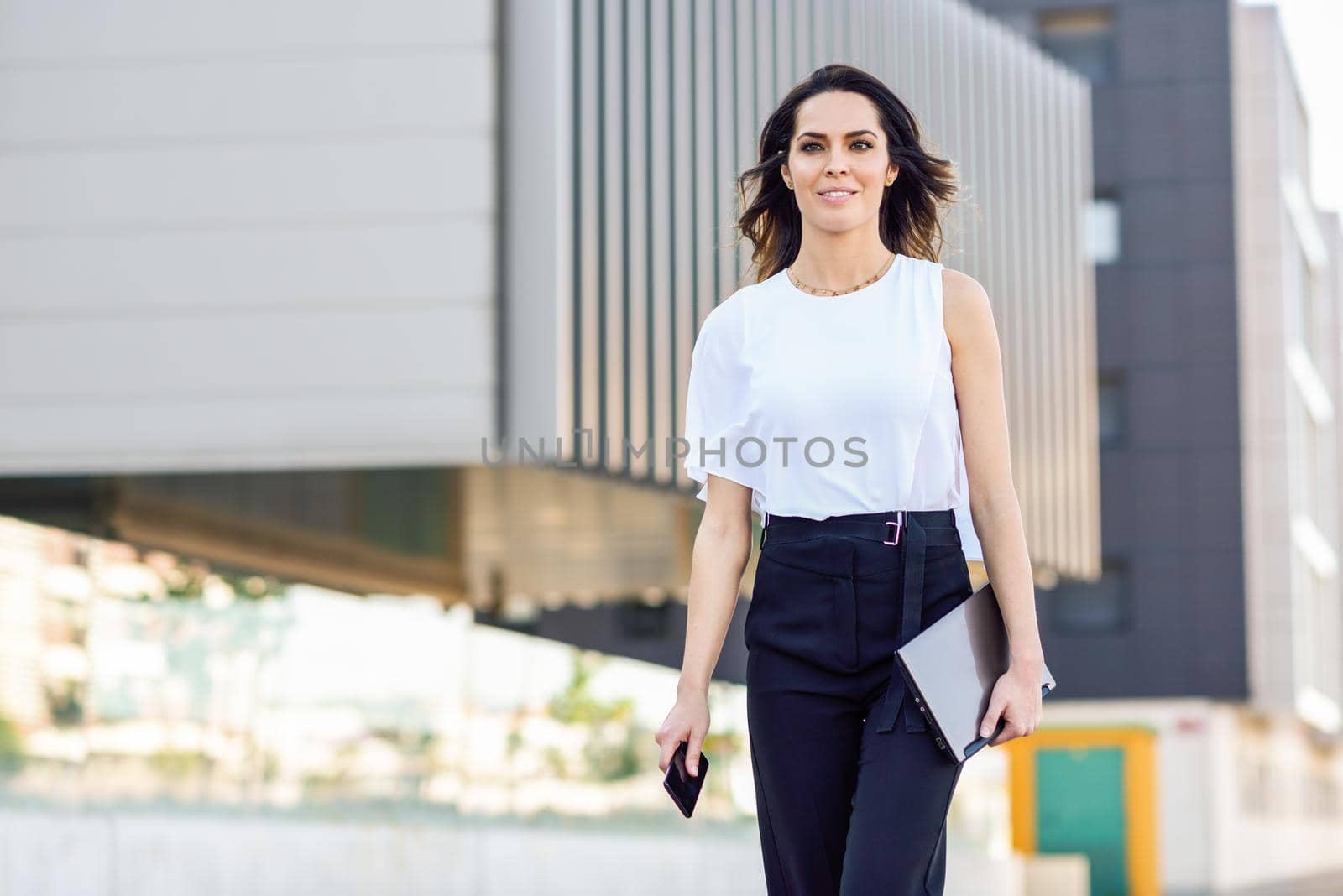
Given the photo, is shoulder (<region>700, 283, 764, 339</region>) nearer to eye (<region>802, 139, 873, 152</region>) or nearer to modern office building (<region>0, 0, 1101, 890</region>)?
eye (<region>802, 139, 873, 152</region>)

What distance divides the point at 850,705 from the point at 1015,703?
227mm

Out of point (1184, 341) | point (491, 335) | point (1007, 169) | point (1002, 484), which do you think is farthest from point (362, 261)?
point (1184, 341)

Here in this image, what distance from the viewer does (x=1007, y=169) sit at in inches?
655

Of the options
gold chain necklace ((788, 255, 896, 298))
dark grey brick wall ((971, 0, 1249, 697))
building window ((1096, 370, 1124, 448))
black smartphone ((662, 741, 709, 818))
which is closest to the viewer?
black smartphone ((662, 741, 709, 818))

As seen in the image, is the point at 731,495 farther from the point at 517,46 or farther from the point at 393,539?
the point at 393,539

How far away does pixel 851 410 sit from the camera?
9.00 feet

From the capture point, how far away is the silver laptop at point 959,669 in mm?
2557

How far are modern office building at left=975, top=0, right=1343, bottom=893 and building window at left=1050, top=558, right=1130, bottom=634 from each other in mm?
32

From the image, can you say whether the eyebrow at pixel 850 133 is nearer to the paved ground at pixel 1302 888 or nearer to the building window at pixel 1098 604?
the building window at pixel 1098 604

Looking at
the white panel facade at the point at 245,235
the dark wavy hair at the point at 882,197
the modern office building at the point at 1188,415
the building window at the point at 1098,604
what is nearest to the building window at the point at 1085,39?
the modern office building at the point at 1188,415

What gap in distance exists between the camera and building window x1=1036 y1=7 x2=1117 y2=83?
33.4 m

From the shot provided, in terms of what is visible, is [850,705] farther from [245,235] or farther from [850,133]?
[245,235]

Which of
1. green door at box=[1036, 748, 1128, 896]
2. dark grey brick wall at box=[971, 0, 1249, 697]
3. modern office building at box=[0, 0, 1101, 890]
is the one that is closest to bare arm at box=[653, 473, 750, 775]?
modern office building at box=[0, 0, 1101, 890]

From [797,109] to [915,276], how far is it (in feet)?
1.06
